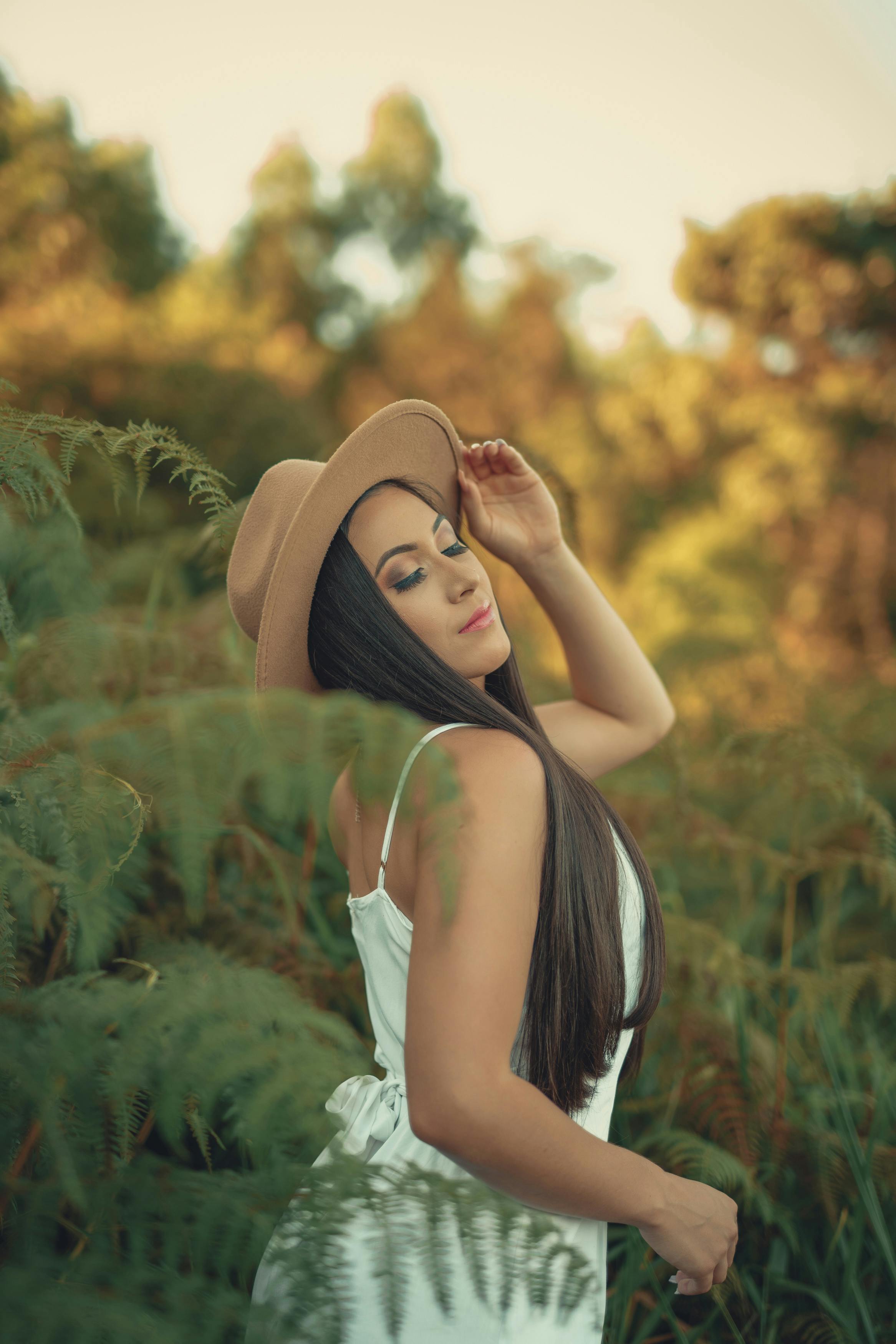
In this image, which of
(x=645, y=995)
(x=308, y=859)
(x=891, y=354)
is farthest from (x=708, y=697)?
(x=891, y=354)

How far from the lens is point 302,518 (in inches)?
50.4

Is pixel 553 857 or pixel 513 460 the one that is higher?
pixel 513 460

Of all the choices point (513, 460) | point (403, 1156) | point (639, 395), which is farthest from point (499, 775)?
point (639, 395)

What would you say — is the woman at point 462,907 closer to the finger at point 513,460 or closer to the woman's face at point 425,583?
the woman's face at point 425,583

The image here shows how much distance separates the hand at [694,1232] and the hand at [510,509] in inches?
43.3

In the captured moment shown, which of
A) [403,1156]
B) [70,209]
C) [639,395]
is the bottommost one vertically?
[403,1156]

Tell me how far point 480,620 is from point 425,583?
100mm

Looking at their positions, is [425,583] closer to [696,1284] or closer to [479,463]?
[479,463]

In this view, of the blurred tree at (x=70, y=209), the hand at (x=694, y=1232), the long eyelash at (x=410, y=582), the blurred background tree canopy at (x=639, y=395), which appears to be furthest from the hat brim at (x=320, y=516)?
the blurred tree at (x=70, y=209)

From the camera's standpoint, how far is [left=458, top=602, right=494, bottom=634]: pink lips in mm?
1374

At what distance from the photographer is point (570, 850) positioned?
1219 mm

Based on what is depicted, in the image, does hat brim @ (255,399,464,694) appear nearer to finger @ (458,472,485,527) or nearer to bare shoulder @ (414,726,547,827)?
finger @ (458,472,485,527)

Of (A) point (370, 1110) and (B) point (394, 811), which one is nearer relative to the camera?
(B) point (394, 811)

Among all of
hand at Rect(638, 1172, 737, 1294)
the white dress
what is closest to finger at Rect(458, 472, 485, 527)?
the white dress
